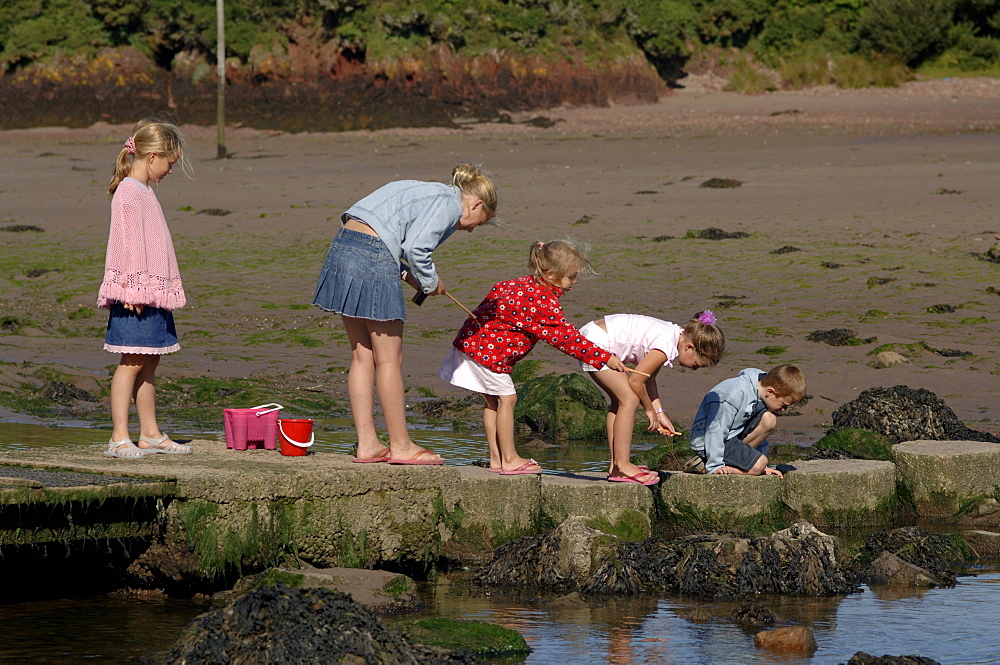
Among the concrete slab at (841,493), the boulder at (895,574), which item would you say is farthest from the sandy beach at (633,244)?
the boulder at (895,574)

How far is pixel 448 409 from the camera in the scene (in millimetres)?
9836

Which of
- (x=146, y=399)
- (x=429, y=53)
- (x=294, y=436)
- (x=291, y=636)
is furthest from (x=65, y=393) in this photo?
(x=429, y=53)

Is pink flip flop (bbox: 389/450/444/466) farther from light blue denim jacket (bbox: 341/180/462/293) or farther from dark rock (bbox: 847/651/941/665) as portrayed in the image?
dark rock (bbox: 847/651/941/665)

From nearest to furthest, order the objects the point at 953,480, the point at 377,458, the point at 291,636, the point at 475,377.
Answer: the point at 291,636 → the point at 377,458 → the point at 475,377 → the point at 953,480

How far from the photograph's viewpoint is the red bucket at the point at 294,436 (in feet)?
20.2

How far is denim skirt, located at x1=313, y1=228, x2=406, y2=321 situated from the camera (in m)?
5.92

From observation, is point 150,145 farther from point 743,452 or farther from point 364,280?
point 743,452

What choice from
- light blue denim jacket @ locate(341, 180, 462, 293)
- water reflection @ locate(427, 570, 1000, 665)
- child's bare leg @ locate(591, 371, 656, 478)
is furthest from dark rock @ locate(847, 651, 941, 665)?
light blue denim jacket @ locate(341, 180, 462, 293)

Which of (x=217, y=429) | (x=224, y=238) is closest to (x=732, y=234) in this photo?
(x=224, y=238)

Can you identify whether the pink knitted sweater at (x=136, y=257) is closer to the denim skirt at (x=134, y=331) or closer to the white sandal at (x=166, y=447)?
the denim skirt at (x=134, y=331)

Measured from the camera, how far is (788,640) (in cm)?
509

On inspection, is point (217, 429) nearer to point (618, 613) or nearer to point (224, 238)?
point (618, 613)

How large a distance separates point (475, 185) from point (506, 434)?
44.9 inches

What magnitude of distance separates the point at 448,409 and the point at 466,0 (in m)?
19.7
